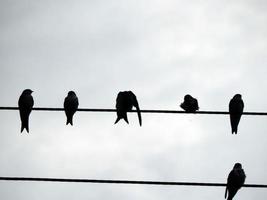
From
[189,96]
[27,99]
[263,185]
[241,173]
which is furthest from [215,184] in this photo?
[27,99]

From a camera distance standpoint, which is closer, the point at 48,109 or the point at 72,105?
the point at 48,109

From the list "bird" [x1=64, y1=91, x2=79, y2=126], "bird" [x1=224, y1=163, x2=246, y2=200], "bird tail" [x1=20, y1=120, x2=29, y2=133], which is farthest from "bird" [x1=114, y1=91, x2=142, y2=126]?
"bird" [x1=224, y1=163, x2=246, y2=200]

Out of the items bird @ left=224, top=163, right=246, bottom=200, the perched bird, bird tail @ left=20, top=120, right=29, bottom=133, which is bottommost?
bird @ left=224, top=163, right=246, bottom=200

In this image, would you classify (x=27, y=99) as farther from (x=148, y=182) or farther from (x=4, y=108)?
(x=148, y=182)

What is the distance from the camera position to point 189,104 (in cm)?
877

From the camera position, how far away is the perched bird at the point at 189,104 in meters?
8.73

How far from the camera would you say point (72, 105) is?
347 inches

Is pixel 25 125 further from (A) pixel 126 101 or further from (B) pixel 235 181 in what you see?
(B) pixel 235 181

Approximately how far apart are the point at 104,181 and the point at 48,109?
3.94 feet

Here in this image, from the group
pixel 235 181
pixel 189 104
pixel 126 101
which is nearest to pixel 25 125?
pixel 126 101

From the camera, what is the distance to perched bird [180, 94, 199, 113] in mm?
8734

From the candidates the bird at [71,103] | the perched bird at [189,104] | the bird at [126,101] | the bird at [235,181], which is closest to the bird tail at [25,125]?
the bird at [71,103]

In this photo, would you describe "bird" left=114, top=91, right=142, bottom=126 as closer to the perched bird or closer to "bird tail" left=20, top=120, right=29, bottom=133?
the perched bird

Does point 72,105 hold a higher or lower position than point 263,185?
higher
